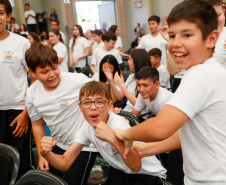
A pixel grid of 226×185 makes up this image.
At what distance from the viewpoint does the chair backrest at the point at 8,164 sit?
1757 mm

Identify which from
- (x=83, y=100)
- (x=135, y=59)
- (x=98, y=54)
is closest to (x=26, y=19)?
(x=98, y=54)

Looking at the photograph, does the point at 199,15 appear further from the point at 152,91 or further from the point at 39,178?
the point at 152,91

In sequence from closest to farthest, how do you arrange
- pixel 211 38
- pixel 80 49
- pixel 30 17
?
pixel 211 38, pixel 80 49, pixel 30 17

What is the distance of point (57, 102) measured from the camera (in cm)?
223

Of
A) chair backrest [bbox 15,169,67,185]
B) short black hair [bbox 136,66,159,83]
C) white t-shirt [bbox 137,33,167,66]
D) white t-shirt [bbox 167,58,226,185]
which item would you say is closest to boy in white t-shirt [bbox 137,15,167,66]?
white t-shirt [bbox 137,33,167,66]

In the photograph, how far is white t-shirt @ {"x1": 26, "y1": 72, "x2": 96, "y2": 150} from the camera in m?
2.23

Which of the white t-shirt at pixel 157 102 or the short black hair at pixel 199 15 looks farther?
the white t-shirt at pixel 157 102

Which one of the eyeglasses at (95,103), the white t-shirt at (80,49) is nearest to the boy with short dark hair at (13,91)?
the eyeglasses at (95,103)

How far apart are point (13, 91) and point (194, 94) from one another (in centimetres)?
206

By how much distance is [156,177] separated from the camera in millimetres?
1780

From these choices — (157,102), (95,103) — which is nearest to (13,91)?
(95,103)

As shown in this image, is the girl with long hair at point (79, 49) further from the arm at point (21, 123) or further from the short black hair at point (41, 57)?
the short black hair at point (41, 57)

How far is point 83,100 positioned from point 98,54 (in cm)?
386

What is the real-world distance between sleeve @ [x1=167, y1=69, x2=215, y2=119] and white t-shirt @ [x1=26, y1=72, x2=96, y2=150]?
1.41 meters
